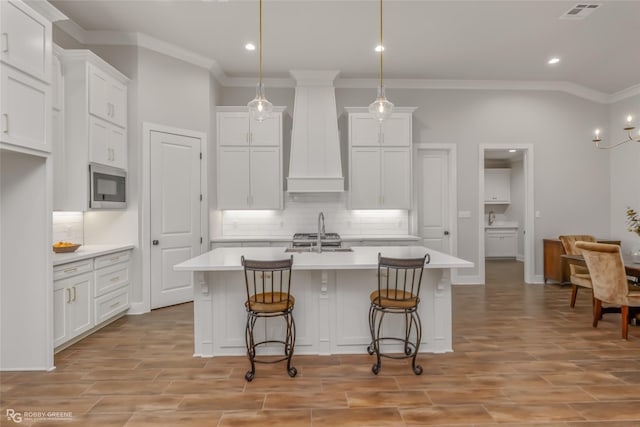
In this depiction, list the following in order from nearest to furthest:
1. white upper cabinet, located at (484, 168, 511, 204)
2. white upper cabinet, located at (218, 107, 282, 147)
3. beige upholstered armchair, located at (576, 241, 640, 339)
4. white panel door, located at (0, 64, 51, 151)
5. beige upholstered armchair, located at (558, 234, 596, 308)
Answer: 1. white panel door, located at (0, 64, 51, 151)
2. beige upholstered armchair, located at (576, 241, 640, 339)
3. beige upholstered armchair, located at (558, 234, 596, 308)
4. white upper cabinet, located at (218, 107, 282, 147)
5. white upper cabinet, located at (484, 168, 511, 204)

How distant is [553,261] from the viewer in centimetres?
577

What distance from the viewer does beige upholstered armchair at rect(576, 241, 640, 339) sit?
341cm

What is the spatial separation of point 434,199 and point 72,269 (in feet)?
16.6

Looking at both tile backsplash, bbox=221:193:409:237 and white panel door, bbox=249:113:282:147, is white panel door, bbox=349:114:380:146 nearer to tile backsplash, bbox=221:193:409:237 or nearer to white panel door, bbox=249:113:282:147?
tile backsplash, bbox=221:193:409:237

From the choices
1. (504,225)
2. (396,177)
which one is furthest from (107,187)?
(504,225)

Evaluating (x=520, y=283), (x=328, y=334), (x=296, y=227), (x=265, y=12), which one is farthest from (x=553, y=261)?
(x=265, y=12)

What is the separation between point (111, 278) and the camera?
152 inches

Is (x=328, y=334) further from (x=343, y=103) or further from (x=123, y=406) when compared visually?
(x=343, y=103)

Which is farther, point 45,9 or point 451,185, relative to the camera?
point 451,185

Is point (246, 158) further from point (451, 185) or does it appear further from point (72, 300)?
point (451, 185)

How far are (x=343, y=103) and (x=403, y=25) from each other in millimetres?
1826

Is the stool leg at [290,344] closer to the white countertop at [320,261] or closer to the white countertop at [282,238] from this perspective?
the white countertop at [320,261]

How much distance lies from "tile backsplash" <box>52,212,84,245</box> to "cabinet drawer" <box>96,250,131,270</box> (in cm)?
54

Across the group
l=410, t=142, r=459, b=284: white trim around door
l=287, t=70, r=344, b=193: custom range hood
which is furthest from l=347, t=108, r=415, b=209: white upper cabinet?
l=410, t=142, r=459, b=284: white trim around door
